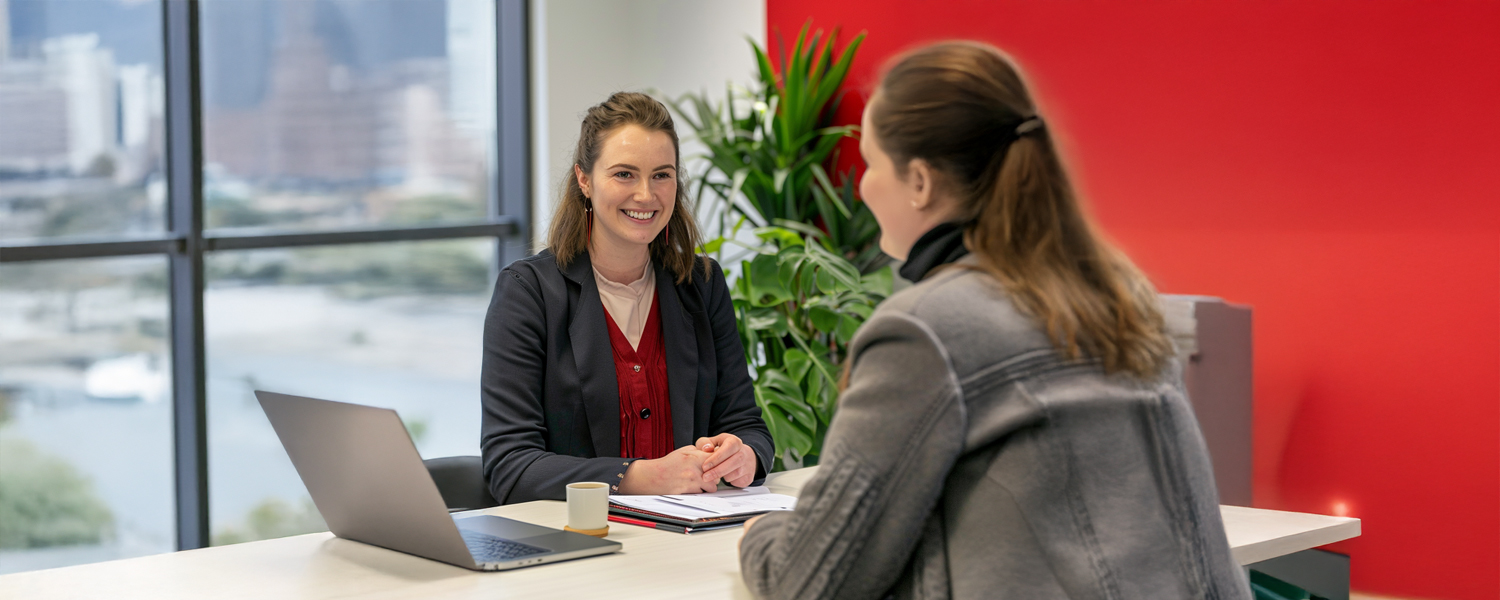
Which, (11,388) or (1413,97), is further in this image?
(11,388)

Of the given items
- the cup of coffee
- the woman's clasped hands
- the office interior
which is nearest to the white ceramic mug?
the cup of coffee

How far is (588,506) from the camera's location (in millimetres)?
1758

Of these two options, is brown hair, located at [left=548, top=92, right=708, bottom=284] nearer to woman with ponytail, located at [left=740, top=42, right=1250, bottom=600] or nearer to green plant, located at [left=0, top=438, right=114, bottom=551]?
woman with ponytail, located at [left=740, top=42, right=1250, bottom=600]

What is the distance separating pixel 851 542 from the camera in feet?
3.84

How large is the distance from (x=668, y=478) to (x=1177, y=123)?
212 centimetres

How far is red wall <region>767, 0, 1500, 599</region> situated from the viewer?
9.71ft

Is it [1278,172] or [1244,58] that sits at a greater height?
[1244,58]

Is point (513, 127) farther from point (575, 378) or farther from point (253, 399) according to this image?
point (575, 378)

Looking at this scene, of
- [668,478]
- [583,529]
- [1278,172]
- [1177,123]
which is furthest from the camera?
[1177,123]

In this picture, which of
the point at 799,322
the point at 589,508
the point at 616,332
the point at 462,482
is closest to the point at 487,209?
the point at 799,322

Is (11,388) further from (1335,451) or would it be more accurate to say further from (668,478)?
(1335,451)

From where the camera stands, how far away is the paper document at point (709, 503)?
1871mm

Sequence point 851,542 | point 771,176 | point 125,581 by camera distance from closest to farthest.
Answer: point 851,542 < point 125,581 < point 771,176

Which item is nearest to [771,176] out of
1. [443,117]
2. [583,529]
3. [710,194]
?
[710,194]
